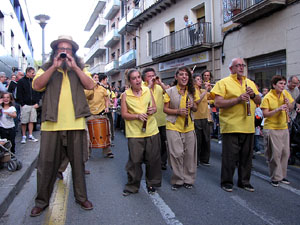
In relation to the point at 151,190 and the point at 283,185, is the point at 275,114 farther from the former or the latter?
the point at 151,190

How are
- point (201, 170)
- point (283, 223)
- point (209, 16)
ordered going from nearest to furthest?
1. point (283, 223)
2. point (201, 170)
3. point (209, 16)

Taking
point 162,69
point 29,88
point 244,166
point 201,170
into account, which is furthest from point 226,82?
point 162,69

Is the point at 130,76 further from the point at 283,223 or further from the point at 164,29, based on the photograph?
the point at 164,29

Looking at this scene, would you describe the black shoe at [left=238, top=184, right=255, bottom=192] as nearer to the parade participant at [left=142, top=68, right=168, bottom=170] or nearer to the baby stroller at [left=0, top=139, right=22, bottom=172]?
the parade participant at [left=142, top=68, right=168, bottom=170]

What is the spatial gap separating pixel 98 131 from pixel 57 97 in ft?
8.47

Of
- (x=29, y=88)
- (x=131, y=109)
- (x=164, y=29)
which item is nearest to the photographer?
(x=131, y=109)

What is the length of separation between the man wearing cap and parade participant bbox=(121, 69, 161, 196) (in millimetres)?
760

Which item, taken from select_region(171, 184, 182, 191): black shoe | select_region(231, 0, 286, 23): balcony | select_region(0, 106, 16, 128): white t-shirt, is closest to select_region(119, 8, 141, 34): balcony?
select_region(231, 0, 286, 23): balcony

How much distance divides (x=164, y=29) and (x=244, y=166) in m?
16.8

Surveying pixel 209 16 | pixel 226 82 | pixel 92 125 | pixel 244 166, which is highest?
pixel 209 16

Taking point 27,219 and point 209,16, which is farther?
point 209,16

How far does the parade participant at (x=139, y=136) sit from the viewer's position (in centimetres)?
411

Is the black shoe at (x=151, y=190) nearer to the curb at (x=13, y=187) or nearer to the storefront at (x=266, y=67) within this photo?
the curb at (x=13, y=187)

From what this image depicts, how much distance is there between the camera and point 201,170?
18.4 ft
